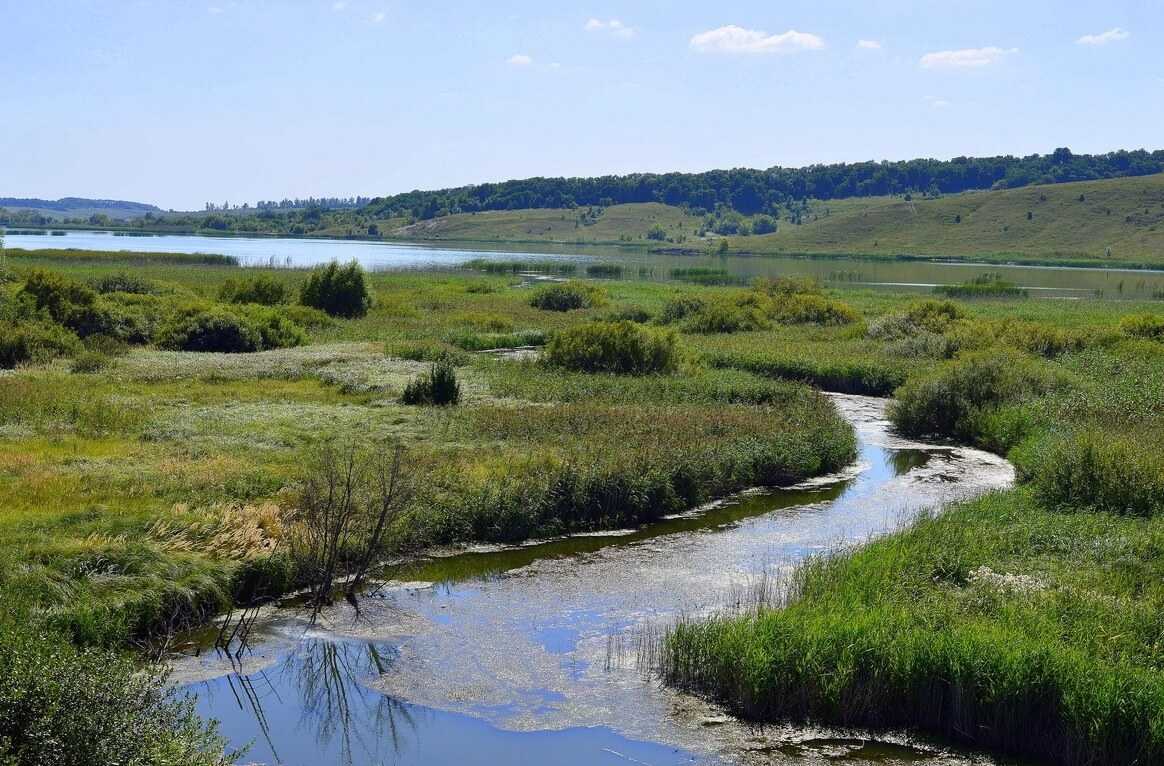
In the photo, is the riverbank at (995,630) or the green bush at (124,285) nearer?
the riverbank at (995,630)

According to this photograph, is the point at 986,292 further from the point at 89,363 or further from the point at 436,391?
Answer: the point at 89,363

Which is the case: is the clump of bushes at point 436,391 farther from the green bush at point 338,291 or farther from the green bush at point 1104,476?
the green bush at point 338,291

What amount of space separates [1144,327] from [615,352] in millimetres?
23941

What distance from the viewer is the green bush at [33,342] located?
35156 millimetres

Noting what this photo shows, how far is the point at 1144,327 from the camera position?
4631cm

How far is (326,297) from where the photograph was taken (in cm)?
5584

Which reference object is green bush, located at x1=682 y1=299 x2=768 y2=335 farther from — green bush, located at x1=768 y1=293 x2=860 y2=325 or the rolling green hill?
the rolling green hill

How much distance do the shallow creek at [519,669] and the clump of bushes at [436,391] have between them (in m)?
10.4

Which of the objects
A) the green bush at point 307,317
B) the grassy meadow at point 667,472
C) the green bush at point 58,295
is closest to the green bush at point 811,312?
the grassy meadow at point 667,472

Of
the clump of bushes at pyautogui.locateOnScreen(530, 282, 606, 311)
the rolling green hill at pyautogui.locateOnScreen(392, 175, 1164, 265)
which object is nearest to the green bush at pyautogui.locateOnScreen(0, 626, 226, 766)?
the clump of bushes at pyautogui.locateOnScreen(530, 282, 606, 311)

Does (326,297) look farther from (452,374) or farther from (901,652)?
(901,652)

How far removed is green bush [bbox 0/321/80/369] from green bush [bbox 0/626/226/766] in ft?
90.4

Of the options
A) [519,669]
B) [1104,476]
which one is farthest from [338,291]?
[519,669]

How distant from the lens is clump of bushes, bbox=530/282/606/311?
208 feet
